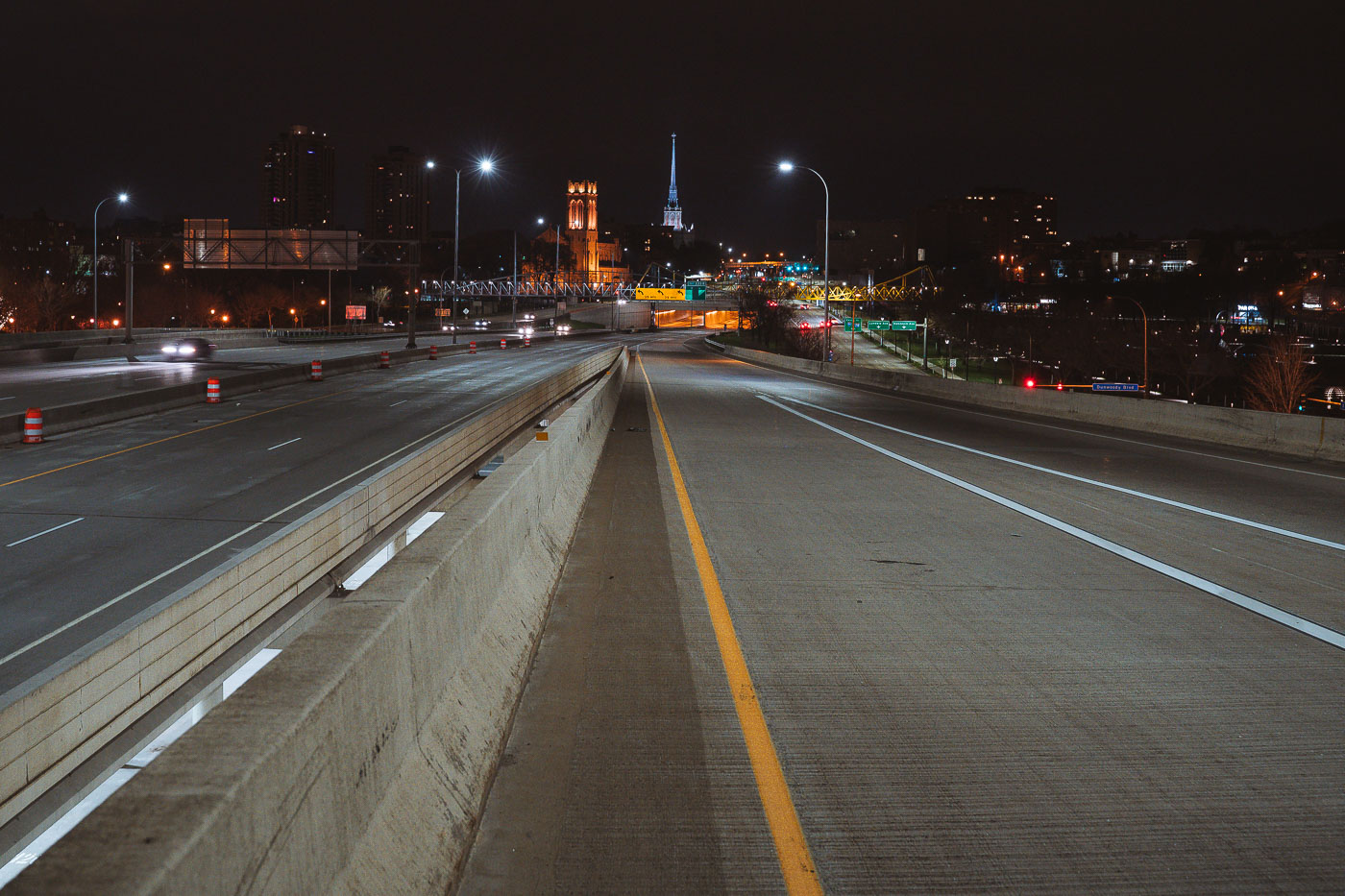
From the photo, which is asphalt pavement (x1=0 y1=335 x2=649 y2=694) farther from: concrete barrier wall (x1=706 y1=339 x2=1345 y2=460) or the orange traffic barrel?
concrete barrier wall (x1=706 y1=339 x2=1345 y2=460)

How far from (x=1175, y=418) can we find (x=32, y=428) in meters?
26.7

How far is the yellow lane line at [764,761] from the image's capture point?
14.8ft

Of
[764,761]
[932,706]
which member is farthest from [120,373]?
[764,761]

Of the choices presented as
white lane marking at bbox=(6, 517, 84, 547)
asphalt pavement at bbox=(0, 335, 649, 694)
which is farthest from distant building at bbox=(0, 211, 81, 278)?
white lane marking at bbox=(6, 517, 84, 547)

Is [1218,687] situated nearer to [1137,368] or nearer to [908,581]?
[908,581]

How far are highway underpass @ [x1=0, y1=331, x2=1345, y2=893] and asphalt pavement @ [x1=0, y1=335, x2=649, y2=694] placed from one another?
0.39 ft

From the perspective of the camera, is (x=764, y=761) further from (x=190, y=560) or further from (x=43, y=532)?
(x=43, y=532)

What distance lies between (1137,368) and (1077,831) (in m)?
126

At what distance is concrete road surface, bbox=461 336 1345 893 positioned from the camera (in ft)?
15.2

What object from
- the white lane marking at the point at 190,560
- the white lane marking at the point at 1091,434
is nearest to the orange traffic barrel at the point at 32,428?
the white lane marking at the point at 190,560

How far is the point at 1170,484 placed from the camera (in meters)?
17.0

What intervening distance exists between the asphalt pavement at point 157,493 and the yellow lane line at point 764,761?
5.60 metres

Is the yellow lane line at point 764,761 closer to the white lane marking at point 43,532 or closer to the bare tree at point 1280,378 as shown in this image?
the white lane marking at point 43,532

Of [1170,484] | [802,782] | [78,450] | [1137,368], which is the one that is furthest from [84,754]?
[1137,368]
